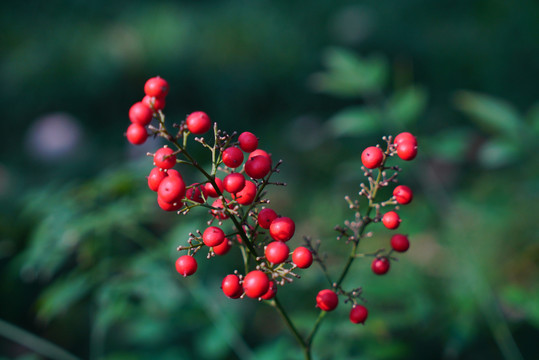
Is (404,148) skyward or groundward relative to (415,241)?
skyward

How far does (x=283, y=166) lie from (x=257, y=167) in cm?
497

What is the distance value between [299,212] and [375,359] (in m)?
3.10

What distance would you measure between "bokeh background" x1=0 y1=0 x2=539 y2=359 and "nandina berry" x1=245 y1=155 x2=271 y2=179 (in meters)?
1.31

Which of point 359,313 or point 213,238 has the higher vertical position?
point 213,238

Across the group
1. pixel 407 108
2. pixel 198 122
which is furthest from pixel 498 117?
pixel 198 122

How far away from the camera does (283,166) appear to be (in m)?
6.31

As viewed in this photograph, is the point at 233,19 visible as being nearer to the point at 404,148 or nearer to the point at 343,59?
the point at 343,59

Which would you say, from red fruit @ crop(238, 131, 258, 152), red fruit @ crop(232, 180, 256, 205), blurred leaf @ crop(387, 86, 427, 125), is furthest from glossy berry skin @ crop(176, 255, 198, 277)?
blurred leaf @ crop(387, 86, 427, 125)

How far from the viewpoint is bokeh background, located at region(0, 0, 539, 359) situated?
257cm

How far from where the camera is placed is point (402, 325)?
2.48m

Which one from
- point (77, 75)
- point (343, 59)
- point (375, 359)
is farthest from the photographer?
point (77, 75)

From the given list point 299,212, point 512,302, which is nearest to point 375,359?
point 512,302

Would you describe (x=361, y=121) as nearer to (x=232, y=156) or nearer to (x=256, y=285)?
(x=232, y=156)

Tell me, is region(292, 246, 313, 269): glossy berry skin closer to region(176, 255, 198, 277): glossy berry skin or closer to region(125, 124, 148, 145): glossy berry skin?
region(176, 255, 198, 277): glossy berry skin
